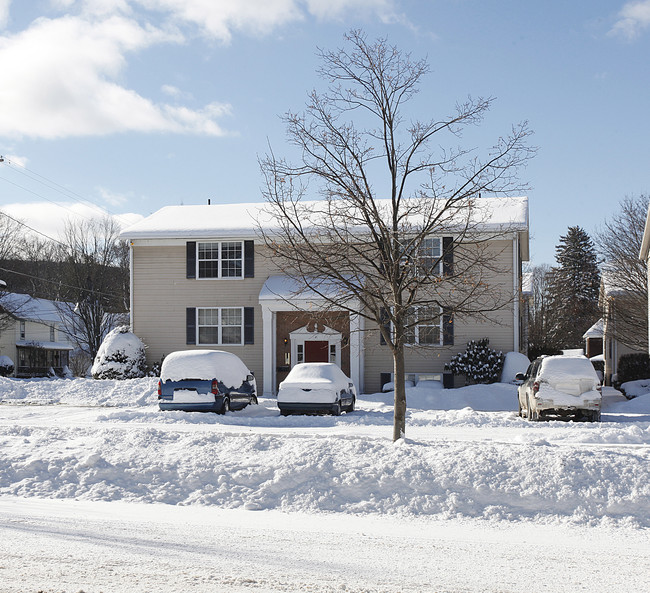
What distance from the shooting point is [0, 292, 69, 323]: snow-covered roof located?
54031mm

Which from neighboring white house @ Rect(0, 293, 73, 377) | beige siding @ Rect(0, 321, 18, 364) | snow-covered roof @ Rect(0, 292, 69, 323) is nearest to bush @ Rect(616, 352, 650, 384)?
snow-covered roof @ Rect(0, 292, 69, 323)

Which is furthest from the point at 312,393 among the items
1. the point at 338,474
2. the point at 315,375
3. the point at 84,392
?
the point at 84,392

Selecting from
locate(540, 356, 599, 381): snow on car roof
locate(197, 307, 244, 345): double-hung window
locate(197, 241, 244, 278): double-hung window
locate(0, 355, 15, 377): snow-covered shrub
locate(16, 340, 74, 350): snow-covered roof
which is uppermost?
locate(197, 241, 244, 278): double-hung window

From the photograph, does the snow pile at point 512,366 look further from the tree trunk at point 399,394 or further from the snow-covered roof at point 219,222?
the tree trunk at point 399,394

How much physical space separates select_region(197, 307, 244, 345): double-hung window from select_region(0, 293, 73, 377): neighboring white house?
2816 cm

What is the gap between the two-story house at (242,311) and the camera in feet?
88.5

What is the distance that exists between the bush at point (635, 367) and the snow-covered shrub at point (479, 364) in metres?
8.68

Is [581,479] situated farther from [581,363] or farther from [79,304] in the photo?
[79,304]

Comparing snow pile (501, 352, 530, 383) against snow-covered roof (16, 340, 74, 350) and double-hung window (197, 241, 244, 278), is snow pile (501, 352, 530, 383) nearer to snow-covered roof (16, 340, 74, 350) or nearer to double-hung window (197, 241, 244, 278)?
double-hung window (197, 241, 244, 278)

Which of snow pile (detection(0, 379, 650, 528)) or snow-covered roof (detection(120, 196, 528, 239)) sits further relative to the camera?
snow-covered roof (detection(120, 196, 528, 239))

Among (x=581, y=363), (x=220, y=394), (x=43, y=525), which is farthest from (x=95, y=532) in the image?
(x=581, y=363)

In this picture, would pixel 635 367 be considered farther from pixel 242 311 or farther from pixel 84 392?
pixel 84 392

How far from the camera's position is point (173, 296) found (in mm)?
29188

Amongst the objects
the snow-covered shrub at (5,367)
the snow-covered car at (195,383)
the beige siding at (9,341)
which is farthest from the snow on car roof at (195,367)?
the beige siding at (9,341)
